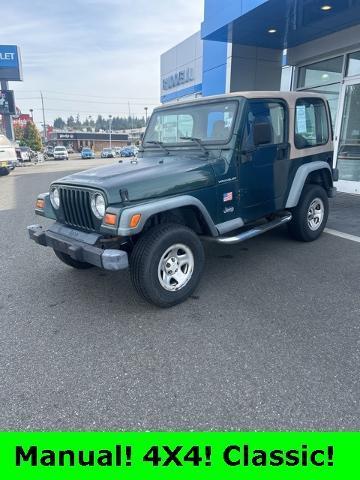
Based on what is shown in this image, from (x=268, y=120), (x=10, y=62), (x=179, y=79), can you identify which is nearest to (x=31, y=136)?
(x=10, y=62)

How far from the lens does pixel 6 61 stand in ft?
122

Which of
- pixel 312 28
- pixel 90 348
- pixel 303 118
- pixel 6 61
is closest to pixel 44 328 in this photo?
pixel 90 348

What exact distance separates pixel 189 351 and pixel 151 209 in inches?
51.3

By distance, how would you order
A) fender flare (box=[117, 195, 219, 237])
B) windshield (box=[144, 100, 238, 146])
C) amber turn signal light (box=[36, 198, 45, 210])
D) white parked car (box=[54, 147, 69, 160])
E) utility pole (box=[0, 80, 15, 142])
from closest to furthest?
fender flare (box=[117, 195, 219, 237])
windshield (box=[144, 100, 238, 146])
amber turn signal light (box=[36, 198, 45, 210])
utility pole (box=[0, 80, 15, 142])
white parked car (box=[54, 147, 69, 160])

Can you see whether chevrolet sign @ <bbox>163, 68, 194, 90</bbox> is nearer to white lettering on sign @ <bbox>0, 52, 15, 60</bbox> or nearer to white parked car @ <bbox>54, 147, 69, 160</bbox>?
white lettering on sign @ <bbox>0, 52, 15, 60</bbox>

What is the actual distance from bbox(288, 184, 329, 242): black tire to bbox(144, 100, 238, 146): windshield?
1.91m

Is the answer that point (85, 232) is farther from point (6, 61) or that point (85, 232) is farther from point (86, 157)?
point (86, 157)

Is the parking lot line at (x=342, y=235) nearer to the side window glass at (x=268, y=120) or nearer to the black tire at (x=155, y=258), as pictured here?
the side window glass at (x=268, y=120)

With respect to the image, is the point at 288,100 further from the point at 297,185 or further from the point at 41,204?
the point at 41,204

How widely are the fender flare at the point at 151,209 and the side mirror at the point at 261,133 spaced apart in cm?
107

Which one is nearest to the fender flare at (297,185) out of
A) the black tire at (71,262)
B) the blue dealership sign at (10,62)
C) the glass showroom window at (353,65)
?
the black tire at (71,262)

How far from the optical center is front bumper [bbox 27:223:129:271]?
3.15m

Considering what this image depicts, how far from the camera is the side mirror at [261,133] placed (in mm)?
4020

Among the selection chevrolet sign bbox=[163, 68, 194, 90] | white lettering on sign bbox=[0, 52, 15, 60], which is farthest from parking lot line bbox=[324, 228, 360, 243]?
white lettering on sign bbox=[0, 52, 15, 60]
